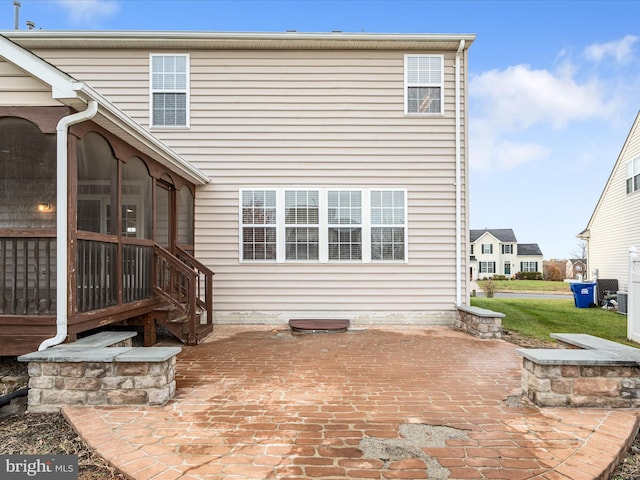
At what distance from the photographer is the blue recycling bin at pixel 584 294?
12.2 meters

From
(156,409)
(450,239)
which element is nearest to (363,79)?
(450,239)

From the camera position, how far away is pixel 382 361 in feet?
15.4

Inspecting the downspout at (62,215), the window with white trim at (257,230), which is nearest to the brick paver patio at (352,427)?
the downspout at (62,215)

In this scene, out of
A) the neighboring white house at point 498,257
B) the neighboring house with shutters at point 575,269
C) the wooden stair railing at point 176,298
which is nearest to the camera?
the wooden stair railing at point 176,298

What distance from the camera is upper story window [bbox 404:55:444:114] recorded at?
7.45 metres

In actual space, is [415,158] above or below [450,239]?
above

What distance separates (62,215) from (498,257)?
4239 centimetres

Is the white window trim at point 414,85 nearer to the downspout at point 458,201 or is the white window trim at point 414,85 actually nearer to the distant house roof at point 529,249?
the downspout at point 458,201

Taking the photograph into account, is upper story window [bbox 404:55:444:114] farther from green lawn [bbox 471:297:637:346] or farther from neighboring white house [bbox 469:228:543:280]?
neighboring white house [bbox 469:228:543:280]

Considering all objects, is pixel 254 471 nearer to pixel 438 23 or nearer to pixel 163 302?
pixel 163 302

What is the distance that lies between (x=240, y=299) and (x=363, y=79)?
5419 millimetres

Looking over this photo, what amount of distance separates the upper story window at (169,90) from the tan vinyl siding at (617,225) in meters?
14.4

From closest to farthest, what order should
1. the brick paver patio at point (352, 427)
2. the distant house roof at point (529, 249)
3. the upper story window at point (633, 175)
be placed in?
the brick paver patio at point (352, 427) < the upper story window at point (633, 175) < the distant house roof at point (529, 249)

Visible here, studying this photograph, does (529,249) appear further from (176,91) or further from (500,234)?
(176,91)
